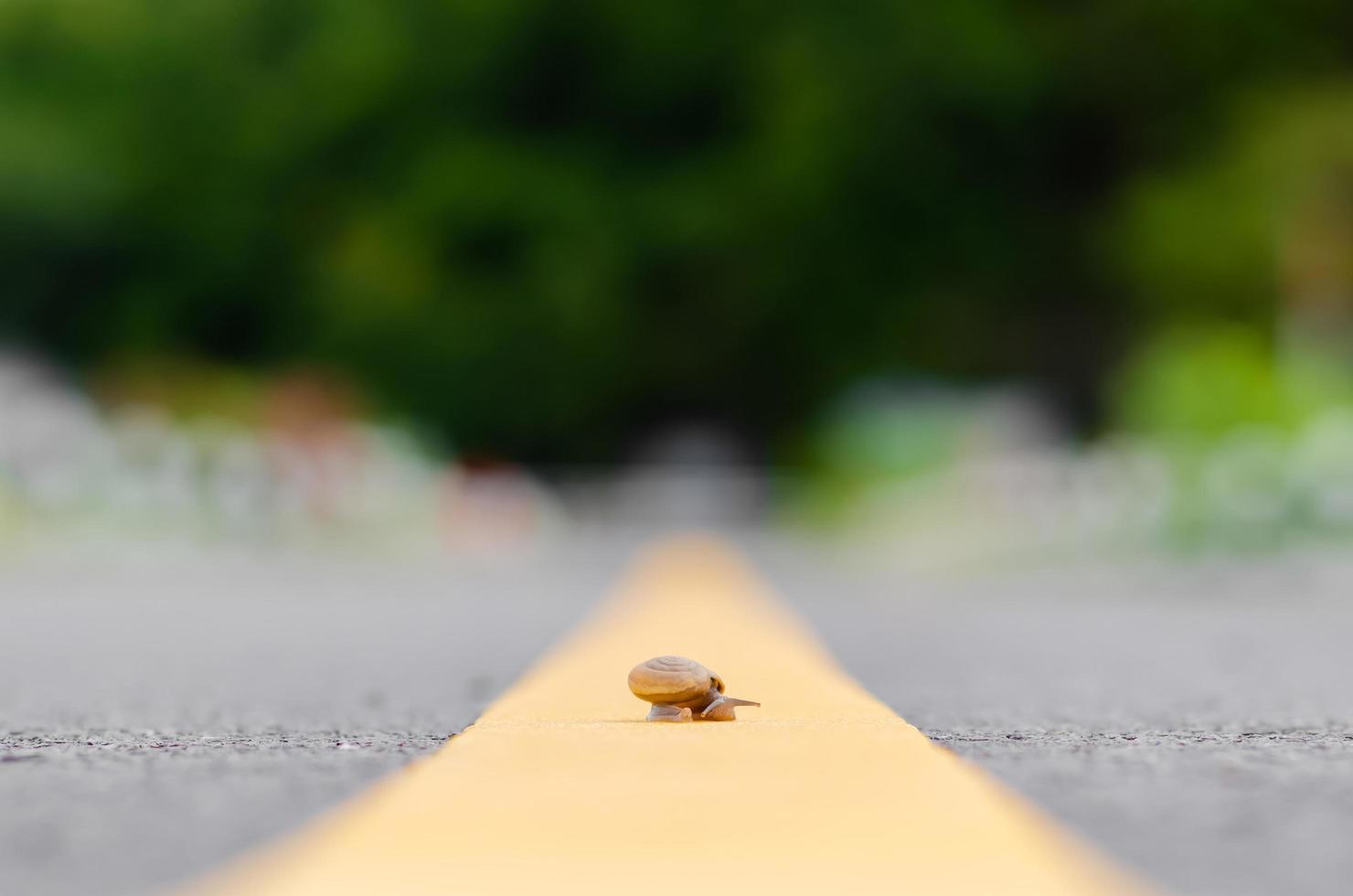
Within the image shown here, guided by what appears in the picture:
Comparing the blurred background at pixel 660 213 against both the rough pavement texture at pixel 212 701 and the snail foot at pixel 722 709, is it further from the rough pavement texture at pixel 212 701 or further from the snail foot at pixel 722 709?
the snail foot at pixel 722 709

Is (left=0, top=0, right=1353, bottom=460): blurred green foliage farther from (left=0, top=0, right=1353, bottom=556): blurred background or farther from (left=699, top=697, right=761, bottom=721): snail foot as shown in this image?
(left=699, top=697, right=761, bottom=721): snail foot

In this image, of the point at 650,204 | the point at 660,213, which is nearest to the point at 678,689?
the point at 660,213

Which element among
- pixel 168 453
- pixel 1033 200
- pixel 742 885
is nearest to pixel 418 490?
pixel 168 453

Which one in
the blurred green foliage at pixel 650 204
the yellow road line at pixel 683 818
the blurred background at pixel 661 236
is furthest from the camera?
the blurred green foliage at pixel 650 204

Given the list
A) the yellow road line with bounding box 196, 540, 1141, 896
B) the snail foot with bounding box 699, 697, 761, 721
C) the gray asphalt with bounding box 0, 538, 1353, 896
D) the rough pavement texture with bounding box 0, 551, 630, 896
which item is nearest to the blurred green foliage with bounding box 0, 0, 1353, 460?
the gray asphalt with bounding box 0, 538, 1353, 896

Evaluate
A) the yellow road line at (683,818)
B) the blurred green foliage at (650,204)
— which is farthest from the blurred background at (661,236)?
the yellow road line at (683,818)

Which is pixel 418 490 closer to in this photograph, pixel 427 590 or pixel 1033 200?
pixel 427 590
